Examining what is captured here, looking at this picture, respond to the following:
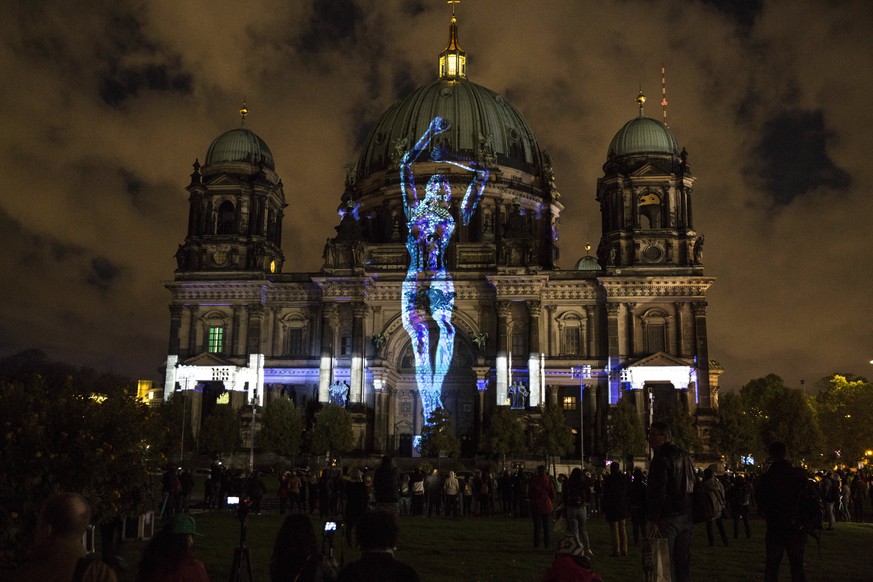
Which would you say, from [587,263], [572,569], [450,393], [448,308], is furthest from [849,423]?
[572,569]

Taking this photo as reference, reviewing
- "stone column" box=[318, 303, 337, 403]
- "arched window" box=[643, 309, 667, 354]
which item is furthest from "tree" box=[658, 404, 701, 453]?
"stone column" box=[318, 303, 337, 403]

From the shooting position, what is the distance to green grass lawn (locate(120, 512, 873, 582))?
59.4ft

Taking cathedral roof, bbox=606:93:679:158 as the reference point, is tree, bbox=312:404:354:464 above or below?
below

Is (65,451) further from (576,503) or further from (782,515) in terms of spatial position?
(782,515)

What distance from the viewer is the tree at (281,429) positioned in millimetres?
62750

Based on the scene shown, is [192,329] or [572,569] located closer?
[572,569]

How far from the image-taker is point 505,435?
199ft

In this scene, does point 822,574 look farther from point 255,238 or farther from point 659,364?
point 255,238

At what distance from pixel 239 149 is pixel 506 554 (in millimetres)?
62481

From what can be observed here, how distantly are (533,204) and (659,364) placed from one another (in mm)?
21650

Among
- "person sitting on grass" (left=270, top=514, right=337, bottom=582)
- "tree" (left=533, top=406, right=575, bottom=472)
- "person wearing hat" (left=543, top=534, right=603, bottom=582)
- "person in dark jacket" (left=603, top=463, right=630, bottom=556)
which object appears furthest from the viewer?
"tree" (left=533, top=406, right=575, bottom=472)

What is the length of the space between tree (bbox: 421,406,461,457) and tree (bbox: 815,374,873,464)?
126ft

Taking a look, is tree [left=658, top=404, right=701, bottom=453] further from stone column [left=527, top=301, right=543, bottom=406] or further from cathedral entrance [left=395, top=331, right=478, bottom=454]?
cathedral entrance [left=395, top=331, right=478, bottom=454]

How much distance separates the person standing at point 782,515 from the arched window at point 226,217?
66770mm
